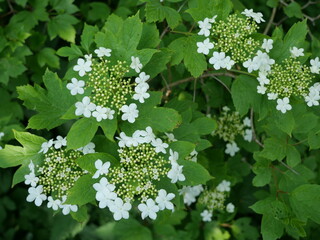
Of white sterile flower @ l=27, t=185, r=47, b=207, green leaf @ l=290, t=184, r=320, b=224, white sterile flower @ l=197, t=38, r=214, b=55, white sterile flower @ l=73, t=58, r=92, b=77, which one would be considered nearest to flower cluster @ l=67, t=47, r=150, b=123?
white sterile flower @ l=73, t=58, r=92, b=77

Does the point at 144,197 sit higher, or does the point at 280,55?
the point at 280,55

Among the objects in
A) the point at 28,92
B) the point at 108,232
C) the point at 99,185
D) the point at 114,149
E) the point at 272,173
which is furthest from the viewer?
the point at 108,232

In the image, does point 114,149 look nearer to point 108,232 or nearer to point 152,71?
point 152,71

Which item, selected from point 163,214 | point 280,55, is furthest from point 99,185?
point 280,55

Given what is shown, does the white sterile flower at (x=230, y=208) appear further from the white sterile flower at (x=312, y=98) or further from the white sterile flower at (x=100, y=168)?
the white sterile flower at (x=100, y=168)

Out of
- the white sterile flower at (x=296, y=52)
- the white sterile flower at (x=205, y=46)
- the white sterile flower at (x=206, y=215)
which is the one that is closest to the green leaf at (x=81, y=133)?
the white sterile flower at (x=205, y=46)
